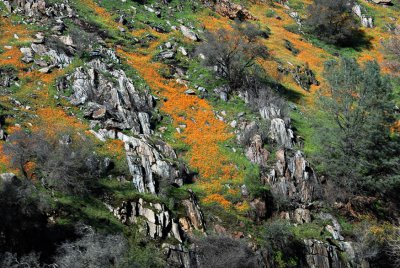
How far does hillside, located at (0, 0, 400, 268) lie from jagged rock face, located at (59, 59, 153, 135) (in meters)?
0.14

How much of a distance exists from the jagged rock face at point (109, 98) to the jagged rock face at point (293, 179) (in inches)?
435

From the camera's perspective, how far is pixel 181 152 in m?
32.3

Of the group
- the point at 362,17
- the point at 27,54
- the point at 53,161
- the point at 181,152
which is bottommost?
the point at 181,152

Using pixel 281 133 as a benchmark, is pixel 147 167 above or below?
below

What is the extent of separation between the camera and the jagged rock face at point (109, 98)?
105 feet

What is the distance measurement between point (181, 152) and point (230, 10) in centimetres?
4397

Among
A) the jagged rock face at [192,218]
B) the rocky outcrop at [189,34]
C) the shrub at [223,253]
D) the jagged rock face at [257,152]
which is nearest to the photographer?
the shrub at [223,253]

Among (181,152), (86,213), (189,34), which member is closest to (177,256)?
(86,213)

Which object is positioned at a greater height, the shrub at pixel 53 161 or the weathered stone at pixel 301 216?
the shrub at pixel 53 161

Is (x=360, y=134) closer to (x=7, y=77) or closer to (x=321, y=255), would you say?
(x=321, y=255)

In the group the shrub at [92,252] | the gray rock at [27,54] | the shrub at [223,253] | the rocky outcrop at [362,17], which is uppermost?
the rocky outcrop at [362,17]

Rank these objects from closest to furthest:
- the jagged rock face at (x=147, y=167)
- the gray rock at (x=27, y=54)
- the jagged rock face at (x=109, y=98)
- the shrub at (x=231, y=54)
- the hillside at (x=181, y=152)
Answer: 1. the hillside at (x=181, y=152)
2. the jagged rock face at (x=147, y=167)
3. the jagged rock face at (x=109, y=98)
4. the gray rock at (x=27, y=54)
5. the shrub at (x=231, y=54)

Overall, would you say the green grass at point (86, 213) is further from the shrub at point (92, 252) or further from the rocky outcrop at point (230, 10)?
the rocky outcrop at point (230, 10)

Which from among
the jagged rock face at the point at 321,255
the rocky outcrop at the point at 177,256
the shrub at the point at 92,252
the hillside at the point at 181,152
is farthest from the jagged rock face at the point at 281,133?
the shrub at the point at 92,252
